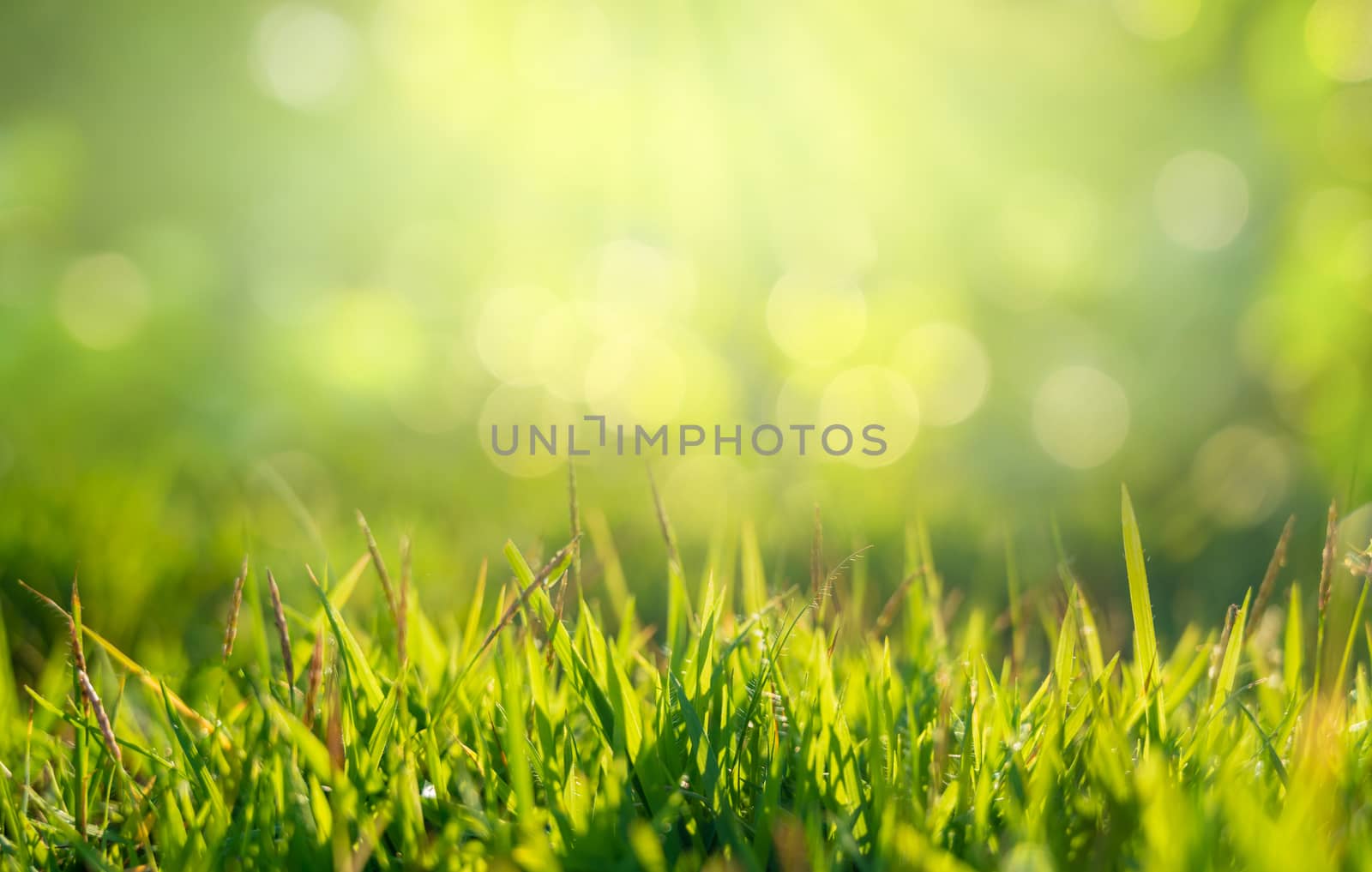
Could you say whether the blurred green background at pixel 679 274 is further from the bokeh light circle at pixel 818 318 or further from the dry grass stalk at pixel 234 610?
the dry grass stalk at pixel 234 610

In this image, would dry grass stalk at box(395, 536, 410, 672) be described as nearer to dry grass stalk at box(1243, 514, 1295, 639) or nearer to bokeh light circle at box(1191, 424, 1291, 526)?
dry grass stalk at box(1243, 514, 1295, 639)

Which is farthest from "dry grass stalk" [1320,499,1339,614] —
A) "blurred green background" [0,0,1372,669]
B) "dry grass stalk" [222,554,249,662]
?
"blurred green background" [0,0,1372,669]

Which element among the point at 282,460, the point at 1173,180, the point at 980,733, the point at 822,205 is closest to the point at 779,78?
the point at 822,205

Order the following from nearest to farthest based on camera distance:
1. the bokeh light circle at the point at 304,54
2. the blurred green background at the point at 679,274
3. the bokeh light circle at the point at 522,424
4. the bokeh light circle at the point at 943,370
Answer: the blurred green background at the point at 679,274 < the bokeh light circle at the point at 522,424 < the bokeh light circle at the point at 943,370 < the bokeh light circle at the point at 304,54

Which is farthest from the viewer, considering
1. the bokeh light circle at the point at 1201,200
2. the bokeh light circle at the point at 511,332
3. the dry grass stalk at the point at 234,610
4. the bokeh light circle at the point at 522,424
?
the bokeh light circle at the point at 511,332

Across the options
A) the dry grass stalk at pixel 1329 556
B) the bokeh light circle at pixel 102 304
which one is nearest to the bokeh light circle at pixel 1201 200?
the dry grass stalk at pixel 1329 556

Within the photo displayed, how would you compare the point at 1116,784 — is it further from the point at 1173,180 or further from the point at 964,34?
the point at 964,34

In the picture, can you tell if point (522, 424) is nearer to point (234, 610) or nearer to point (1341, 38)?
point (1341, 38)
